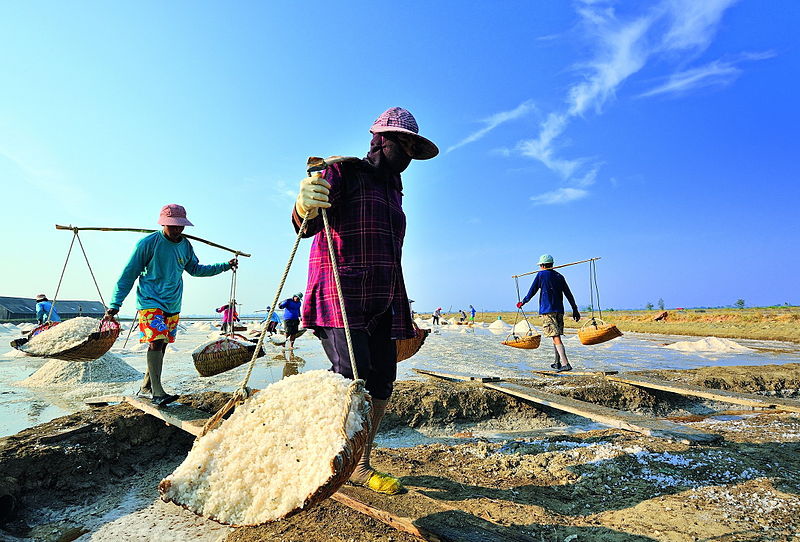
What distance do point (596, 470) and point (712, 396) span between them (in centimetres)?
311

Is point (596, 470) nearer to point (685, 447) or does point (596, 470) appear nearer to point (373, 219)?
point (685, 447)

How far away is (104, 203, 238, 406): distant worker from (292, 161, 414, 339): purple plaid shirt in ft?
7.18

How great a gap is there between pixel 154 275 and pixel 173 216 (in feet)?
1.84

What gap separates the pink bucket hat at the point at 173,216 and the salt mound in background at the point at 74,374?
3.14m

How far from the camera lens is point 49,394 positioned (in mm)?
5375

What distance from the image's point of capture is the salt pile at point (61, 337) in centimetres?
408

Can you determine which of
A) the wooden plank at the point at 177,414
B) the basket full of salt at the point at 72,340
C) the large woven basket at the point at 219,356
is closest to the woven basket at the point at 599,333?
the large woven basket at the point at 219,356

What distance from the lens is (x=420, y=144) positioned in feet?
7.72

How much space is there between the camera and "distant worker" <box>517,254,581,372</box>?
24.0 ft

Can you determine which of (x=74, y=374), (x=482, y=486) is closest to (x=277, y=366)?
(x=74, y=374)

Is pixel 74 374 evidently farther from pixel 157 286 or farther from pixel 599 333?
pixel 599 333

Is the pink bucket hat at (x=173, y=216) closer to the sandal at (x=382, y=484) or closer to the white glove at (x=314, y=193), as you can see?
the white glove at (x=314, y=193)

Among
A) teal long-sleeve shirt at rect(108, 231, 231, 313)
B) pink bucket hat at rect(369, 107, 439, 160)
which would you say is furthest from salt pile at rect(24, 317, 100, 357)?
pink bucket hat at rect(369, 107, 439, 160)

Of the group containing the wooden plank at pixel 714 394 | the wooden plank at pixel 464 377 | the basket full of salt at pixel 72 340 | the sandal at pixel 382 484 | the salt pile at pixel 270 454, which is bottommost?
the wooden plank at pixel 714 394
